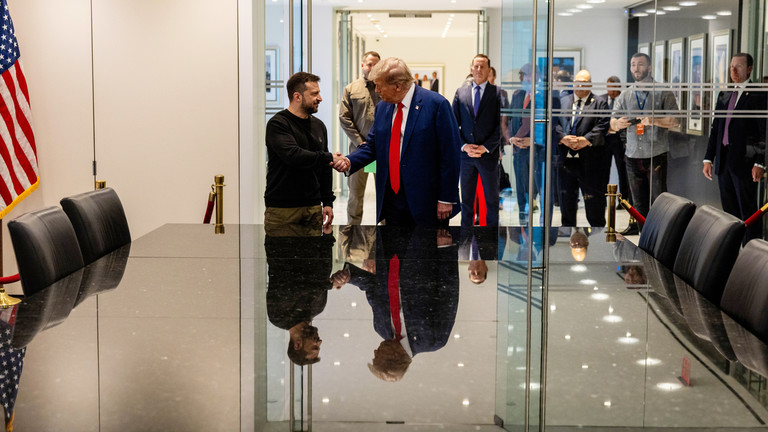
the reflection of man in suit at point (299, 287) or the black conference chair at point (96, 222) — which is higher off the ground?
the black conference chair at point (96, 222)

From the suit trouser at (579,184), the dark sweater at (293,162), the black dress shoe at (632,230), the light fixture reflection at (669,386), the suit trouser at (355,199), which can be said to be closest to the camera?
the light fixture reflection at (669,386)

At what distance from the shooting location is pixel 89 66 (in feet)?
22.8

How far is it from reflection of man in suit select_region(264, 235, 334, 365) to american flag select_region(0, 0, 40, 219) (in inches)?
137

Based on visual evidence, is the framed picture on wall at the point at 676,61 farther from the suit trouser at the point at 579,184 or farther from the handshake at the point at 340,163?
the handshake at the point at 340,163

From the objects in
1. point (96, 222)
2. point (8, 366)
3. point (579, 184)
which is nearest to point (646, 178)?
point (579, 184)

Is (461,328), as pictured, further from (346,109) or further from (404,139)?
(346,109)

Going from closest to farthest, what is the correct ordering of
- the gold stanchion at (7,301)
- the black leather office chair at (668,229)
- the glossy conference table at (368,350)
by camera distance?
1. the glossy conference table at (368,350)
2. the gold stanchion at (7,301)
3. the black leather office chair at (668,229)

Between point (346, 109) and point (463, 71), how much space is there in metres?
11.5

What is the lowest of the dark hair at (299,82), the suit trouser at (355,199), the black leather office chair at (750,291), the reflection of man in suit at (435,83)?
the suit trouser at (355,199)

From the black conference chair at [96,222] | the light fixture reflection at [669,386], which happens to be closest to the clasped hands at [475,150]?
the black conference chair at [96,222]

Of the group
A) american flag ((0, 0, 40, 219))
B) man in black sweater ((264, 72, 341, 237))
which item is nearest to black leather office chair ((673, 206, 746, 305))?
man in black sweater ((264, 72, 341, 237))

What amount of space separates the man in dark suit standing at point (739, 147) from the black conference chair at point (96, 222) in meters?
4.99

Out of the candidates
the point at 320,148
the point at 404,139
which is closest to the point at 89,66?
the point at 320,148

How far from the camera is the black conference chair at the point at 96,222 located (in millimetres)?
3299
